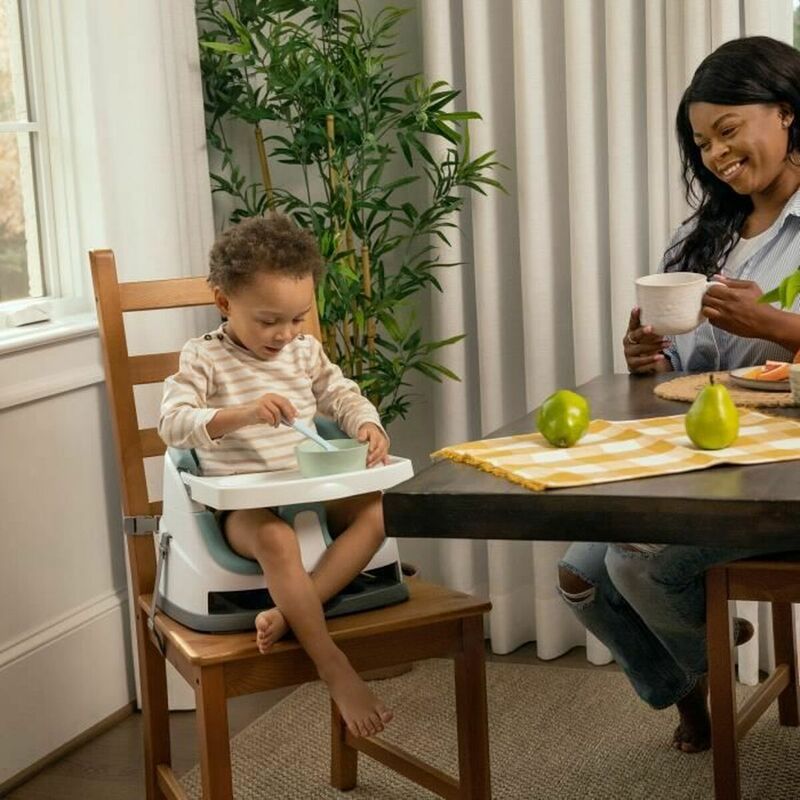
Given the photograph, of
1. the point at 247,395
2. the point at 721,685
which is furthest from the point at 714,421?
the point at 247,395

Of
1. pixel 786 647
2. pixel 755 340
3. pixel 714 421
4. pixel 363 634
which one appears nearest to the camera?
pixel 714 421

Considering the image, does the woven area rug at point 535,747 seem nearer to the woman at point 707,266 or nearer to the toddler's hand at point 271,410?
the woman at point 707,266

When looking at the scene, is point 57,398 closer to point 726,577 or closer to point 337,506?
point 337,506

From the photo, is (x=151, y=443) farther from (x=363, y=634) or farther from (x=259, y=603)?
(x=363, y=634)

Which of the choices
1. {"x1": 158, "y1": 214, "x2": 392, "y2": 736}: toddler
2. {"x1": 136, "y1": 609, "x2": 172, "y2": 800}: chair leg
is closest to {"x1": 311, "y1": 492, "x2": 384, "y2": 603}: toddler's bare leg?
{"x1": 158, "y1": 214, "x2": 392, "y2": 736}: toddler

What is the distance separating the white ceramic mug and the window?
55.6 inches

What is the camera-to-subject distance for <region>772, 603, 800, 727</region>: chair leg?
103 inches

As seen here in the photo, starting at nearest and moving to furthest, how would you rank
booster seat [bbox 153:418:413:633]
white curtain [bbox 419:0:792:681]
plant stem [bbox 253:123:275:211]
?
booster seat [bbox 153:418:413:633]
white curtain [bbox 419:0:792:681]
plant stem [bbox 253:123:275:211]

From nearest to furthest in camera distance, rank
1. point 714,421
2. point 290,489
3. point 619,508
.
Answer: point 619,508 → point 714,421 → point 290,489

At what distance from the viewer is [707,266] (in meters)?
2.41

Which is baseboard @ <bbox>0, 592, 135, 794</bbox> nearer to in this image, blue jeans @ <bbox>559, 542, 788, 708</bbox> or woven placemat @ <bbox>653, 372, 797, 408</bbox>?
blue jeans @ <bbox>559, 542, 788, 708</bbox>

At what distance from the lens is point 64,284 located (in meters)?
2.89

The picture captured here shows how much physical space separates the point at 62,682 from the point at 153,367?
0.78 metres

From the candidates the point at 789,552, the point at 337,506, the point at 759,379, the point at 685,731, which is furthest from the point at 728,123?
the point at 685,731
